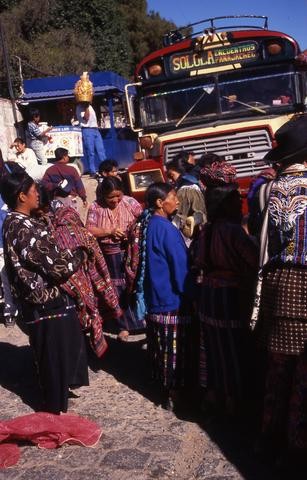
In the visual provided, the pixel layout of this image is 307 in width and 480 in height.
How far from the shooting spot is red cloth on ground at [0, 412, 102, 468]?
425 cm

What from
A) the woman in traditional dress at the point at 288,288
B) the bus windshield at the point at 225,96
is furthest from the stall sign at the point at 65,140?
the woman in traditional dress at the point at 288,288

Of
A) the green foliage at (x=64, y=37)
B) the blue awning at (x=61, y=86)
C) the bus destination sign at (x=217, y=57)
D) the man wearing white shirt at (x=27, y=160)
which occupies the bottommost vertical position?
the man wearing white shirt at (x=27, y=160)

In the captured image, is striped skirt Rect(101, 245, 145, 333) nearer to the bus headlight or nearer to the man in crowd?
the bus headlight

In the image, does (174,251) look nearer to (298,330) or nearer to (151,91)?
(298,330)

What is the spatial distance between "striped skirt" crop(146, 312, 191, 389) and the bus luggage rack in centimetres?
390

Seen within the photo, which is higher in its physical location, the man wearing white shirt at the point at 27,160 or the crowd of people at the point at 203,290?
the man wearing white shirt at the point at 27,160

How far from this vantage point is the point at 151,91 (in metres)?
9.07

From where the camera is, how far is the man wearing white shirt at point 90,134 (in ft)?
45.8

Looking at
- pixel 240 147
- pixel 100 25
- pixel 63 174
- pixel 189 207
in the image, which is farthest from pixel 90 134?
pixel 100 25

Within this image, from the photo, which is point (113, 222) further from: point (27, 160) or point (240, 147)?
point (27, 160)

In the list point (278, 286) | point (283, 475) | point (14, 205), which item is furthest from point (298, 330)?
point (14, 205)

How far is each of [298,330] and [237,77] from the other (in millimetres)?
5897

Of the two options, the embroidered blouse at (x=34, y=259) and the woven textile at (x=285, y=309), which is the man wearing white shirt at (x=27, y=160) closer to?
the embroidered blouse at (x=34, y=259)

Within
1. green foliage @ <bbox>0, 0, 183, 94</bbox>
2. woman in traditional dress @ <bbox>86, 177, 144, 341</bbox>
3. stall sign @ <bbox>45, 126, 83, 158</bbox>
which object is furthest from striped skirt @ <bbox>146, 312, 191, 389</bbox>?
green foliage @ <bbox>0, 0, 183, 94</bbox>
